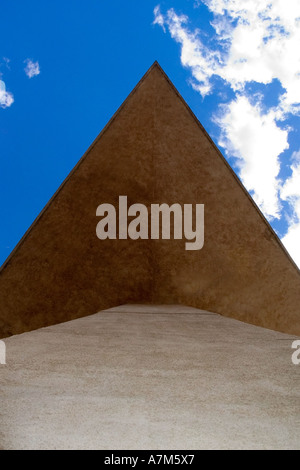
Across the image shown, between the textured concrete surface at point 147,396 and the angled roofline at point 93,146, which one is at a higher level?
the angled roofline at point 93,146

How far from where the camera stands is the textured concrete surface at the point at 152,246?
6.52m

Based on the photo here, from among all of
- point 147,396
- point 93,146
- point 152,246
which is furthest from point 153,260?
point 147,396

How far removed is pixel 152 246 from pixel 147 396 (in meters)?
6.23

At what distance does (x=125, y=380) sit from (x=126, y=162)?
6.18 metres

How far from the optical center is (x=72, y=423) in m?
1.10

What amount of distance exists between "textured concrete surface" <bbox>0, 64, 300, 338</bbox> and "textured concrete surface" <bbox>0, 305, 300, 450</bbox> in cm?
430

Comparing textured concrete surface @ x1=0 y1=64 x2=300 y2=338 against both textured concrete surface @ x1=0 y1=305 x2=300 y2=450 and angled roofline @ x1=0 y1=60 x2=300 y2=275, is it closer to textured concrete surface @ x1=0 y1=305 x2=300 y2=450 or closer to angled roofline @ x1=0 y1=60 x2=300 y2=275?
angled roofline @ x1=0 y1=60 x2=300 y2=275

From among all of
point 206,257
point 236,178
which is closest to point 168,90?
point 236,178

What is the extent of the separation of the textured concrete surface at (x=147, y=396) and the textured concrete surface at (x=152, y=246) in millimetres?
4298

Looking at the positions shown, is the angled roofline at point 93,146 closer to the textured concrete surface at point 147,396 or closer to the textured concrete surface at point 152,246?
the textured concrete surface at point 152,246

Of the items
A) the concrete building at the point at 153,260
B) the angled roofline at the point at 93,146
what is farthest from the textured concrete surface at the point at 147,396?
the angled roofline at the point at 93,146

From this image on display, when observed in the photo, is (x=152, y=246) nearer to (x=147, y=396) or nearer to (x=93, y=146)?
(x=93, y=146)

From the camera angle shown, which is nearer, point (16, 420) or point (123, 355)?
point (16, 420)
